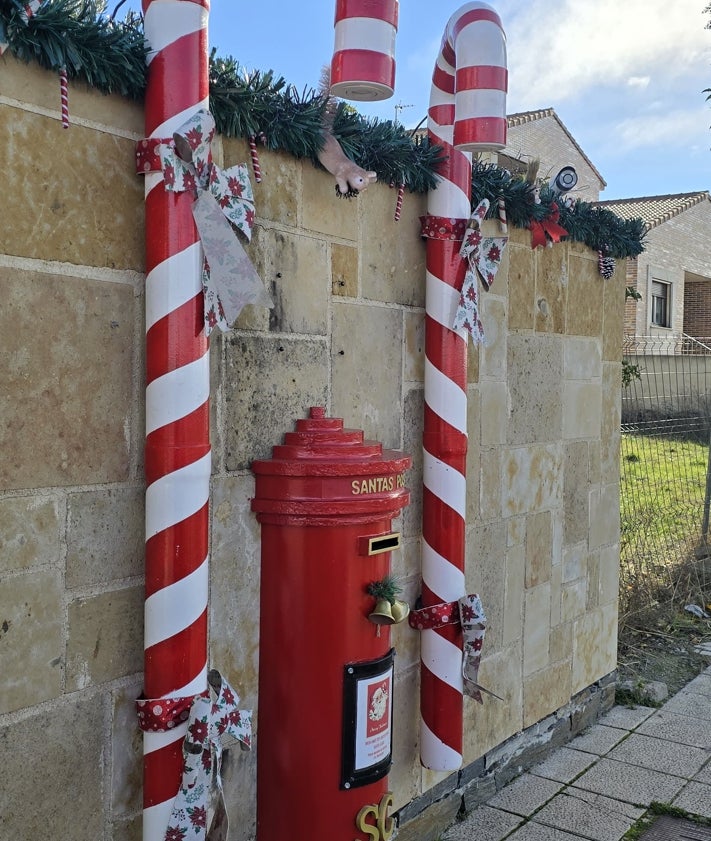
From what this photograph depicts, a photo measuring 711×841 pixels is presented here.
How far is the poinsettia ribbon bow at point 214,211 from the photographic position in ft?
7.50

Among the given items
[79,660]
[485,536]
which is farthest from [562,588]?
[79,660]

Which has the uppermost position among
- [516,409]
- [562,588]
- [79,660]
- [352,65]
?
[352,65]

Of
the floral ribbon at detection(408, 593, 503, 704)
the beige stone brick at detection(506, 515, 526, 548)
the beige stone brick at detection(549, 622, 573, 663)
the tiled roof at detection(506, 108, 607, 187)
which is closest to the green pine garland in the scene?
the beige stone brick at detection(506, 515, 526, 548)

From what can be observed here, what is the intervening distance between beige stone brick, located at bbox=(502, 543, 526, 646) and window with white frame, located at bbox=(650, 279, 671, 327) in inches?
1003

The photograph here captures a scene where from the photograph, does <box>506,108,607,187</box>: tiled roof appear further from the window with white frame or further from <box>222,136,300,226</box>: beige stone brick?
<box>222,136,300,226</box>: beige stone brick

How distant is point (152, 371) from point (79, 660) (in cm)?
79

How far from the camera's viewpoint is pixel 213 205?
2379mm

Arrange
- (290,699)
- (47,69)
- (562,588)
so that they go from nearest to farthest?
(47,69), (290,699), (562,588)

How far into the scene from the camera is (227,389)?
2676 mm

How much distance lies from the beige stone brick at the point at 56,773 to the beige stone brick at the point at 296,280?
1.31 metres

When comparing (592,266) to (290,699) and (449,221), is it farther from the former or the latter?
(290,699)

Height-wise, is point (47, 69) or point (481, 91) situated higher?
point (481, 91)

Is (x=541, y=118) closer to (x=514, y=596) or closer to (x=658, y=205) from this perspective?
(x=658, y=205)

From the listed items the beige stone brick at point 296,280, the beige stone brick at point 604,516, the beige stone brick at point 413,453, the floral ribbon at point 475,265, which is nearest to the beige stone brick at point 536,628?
the beige stone brick at point 604,516
